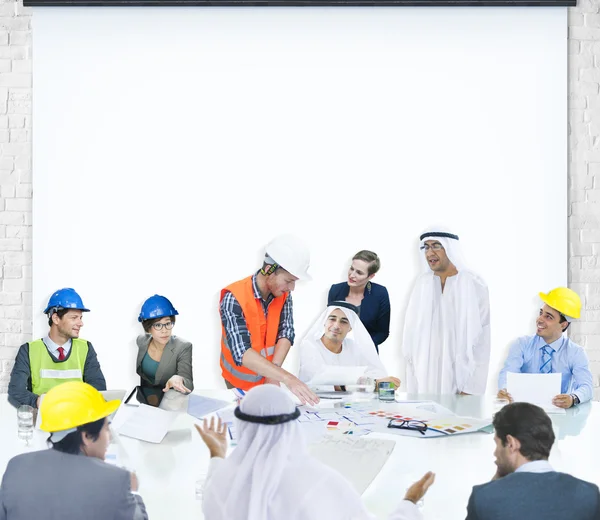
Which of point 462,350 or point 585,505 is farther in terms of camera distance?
point 462,350

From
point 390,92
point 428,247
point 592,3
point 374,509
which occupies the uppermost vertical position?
point 592,3

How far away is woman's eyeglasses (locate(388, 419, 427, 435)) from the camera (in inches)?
122

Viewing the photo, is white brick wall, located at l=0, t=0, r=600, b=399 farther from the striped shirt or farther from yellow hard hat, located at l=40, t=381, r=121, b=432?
yellow hard hat, located at l=40, t=381, r=121, b=432

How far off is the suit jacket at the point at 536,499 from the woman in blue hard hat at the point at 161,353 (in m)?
2.07

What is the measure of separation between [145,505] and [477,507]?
105 centimetres

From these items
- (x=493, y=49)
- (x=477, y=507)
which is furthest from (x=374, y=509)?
(x=493, y=49)

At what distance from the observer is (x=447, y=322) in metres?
4.35

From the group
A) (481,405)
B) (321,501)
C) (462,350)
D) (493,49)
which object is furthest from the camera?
(493,49)

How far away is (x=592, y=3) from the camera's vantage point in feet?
17.1

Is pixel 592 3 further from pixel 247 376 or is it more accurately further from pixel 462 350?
pixel 247 376

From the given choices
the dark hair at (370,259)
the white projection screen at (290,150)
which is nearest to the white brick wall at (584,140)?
the white projection screen at (290,150)

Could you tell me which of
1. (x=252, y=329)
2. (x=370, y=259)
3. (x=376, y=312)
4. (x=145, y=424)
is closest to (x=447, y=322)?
(x=376, y=312)

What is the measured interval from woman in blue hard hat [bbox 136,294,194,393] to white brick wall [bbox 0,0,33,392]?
74.7 inches

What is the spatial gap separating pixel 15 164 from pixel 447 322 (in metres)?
3.28
